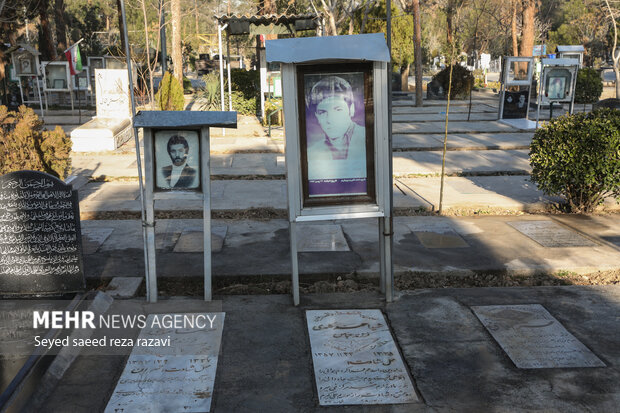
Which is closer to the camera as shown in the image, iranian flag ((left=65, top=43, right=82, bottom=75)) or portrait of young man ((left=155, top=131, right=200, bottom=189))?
portrait of young man ((left=155, top=131, right=200, bottom=189))

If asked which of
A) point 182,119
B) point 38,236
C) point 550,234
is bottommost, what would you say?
point 550,234

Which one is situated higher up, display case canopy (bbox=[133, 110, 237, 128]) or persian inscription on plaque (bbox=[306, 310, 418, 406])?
display case canopy (bbox=[133, 110, 237, 128])

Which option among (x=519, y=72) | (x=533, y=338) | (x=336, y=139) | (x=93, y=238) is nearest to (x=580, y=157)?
(x=533, y=338)

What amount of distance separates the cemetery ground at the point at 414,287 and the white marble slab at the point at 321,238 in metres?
0.04

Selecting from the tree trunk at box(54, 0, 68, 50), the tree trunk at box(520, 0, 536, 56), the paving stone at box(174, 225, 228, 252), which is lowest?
the paving stone at box(174, 225, 228, 252)

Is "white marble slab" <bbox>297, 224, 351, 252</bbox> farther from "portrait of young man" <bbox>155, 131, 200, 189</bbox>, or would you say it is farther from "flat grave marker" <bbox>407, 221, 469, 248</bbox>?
"portrait of young man" <bbox>155, 131, 200, 189</bbox>

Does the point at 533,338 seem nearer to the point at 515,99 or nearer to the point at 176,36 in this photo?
the point at 515,99

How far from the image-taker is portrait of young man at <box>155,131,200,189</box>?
604 centimetres

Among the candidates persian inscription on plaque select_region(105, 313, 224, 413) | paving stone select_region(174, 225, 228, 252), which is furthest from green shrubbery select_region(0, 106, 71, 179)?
persian inscription on plaque select_region(105, 313, 224, 413)

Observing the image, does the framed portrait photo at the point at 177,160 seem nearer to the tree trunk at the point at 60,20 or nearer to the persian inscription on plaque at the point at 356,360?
the persian inscription on plaque at the point at 356,360

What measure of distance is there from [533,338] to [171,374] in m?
3.01

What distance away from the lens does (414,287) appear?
6.76m

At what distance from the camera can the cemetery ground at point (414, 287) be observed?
4645 mm

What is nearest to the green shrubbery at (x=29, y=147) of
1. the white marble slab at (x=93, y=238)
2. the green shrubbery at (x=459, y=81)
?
the white marble slab at (x=93, y=238)
